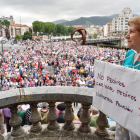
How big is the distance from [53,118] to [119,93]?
1.33m

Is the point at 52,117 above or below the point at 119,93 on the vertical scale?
below

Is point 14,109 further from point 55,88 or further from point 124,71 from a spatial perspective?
point 124,71

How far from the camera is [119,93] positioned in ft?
4.92

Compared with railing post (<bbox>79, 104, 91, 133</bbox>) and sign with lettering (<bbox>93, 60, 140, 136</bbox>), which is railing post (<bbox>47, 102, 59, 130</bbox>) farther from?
sign with lettering (<bbox>93, 60, 140, 136</bbox>)

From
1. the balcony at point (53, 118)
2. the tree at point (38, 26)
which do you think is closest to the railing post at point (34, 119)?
the balcony at point (53, 118)

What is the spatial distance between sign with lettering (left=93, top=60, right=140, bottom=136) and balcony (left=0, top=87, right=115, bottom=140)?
2.07ft

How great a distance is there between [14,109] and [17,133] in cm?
36

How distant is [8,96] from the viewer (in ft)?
7.38

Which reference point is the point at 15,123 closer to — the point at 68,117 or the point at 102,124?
the point at 68,117

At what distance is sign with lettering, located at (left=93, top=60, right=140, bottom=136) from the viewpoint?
136 centimetres

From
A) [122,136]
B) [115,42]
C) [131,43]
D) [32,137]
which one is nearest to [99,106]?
[122,136]

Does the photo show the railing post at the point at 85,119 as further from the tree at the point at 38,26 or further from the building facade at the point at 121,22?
the building facade at the point at 121,22

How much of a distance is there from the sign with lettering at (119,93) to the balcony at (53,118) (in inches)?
24.8

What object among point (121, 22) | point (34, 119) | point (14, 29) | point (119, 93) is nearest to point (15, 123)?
point (34, 119)
